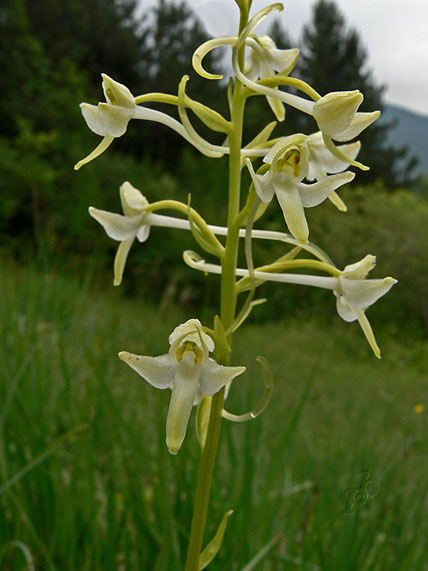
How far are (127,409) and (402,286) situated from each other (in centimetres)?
1085

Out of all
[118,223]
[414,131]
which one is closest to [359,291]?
[118,223]

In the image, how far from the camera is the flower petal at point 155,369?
1116 mm

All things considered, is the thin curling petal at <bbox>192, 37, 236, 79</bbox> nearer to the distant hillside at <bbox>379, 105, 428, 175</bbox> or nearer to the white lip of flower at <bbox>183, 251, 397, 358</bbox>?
the white lip of flower at <bbox>183, 251, 397, 358</bbox>

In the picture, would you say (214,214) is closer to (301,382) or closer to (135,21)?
(301,382)

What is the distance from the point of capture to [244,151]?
132 centimetres

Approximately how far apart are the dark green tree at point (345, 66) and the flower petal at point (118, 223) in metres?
20.0

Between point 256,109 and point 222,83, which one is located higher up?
point 222,83

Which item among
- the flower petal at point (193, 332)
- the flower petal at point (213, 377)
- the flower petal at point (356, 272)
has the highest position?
the flower petal at point (356, 272)

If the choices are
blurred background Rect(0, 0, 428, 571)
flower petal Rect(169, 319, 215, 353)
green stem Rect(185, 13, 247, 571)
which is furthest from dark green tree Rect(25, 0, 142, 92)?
flower petal Rect(169, 319, 215, 353)

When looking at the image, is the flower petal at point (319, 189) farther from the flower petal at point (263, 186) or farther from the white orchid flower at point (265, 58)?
the white orchid flower at point (265, 58)

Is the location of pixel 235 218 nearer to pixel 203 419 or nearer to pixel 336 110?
pixel 336 110

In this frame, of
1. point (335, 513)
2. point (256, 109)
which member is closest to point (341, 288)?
point (335, 513)

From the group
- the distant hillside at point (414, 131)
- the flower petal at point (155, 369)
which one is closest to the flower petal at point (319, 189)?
the flower petal at point (155, 369)

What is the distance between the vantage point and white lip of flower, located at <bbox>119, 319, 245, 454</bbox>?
43.0 inches
